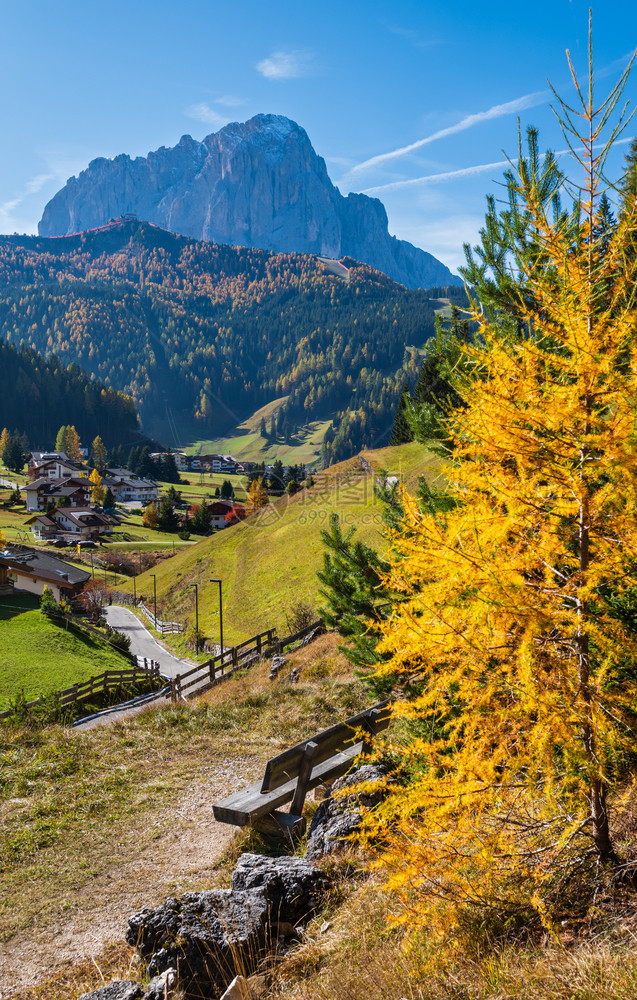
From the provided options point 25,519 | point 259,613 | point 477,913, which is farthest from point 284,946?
point 25,519

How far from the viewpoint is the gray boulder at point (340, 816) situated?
638 centimetres

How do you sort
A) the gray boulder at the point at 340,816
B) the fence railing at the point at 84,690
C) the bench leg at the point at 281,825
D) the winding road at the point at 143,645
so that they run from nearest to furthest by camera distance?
the gray boulder at the point at 340,816 < the bench leg at the point at 281,825 < the fence railing at the point at 84,690 < the winding road at the point at 143,645

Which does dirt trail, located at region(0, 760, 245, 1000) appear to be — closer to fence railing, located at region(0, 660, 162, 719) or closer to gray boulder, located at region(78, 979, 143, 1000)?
gray boulder, located at region(78, 979, 143, 1000)

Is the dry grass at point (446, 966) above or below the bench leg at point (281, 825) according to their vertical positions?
above

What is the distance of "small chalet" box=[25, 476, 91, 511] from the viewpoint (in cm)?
11875

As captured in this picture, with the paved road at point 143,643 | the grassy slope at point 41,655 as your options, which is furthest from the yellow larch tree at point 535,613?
the paved road at point 143,643

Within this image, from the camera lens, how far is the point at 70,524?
105625 mm

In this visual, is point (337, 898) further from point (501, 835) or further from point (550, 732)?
point (550, 732)

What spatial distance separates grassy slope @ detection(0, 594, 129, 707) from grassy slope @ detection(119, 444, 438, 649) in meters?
10.2

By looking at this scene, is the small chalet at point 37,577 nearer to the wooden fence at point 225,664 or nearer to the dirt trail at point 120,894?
the wooden fence at point 225,664

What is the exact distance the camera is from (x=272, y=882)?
17.5 feet

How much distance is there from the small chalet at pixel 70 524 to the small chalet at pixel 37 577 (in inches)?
1465

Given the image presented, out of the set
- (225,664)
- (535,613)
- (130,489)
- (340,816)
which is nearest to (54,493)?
(130,489)

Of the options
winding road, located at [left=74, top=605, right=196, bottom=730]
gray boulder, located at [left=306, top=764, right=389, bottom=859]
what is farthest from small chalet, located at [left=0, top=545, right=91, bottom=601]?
gray boulder, located at [left=306, top=764, right=389, bottom=859]
